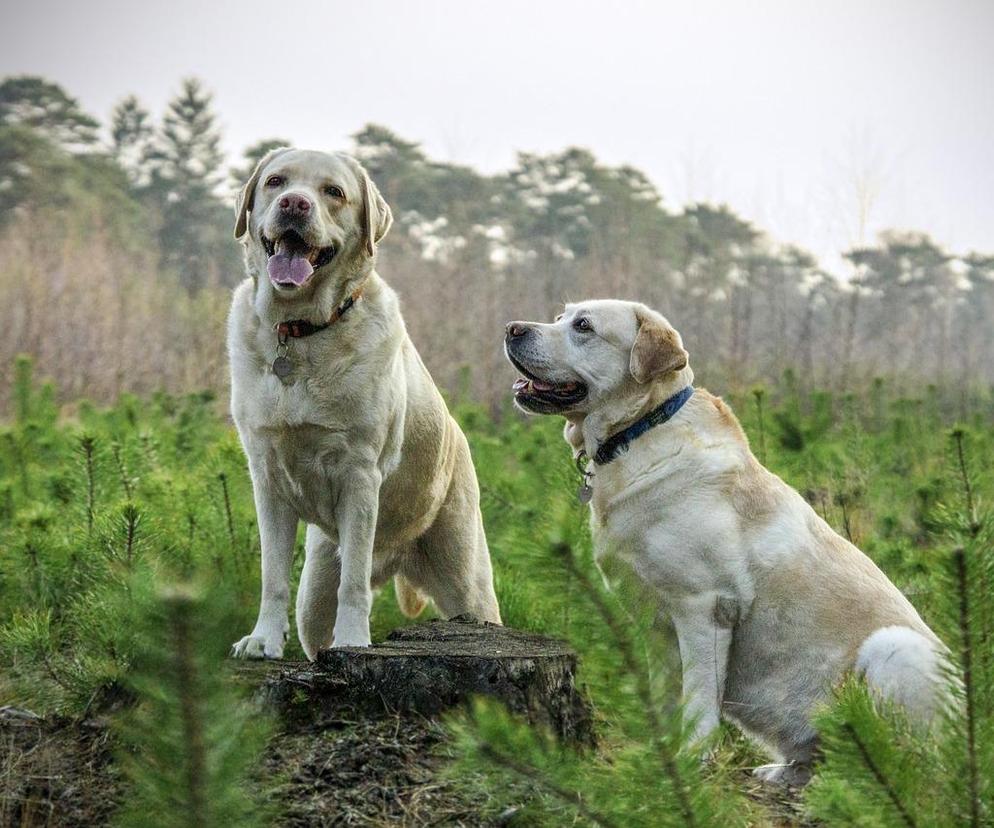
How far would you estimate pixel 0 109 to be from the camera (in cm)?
3734

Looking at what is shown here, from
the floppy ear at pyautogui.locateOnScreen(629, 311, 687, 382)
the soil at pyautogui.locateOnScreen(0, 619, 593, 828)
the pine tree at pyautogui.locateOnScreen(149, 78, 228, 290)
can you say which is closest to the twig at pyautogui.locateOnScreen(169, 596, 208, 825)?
the soil at pyautogui.locateOnScreen(0, 619, 593, 828)

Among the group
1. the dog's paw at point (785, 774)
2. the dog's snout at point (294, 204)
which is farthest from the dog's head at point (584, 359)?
the dog's paw at point (785, 774)

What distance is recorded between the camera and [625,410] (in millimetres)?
4090

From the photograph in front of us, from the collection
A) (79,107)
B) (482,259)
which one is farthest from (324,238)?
(79,107)

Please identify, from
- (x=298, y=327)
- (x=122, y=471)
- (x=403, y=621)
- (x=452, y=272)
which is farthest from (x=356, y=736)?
(x=452, y=272)

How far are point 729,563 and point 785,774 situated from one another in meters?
0.65

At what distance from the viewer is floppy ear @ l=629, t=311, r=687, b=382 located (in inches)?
156

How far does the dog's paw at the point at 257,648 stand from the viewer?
3800 millimetres

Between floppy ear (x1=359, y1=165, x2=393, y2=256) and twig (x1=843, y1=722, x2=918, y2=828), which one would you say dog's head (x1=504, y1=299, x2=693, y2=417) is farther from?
twig (x1=843, y1=722, x2=918, y2=828)

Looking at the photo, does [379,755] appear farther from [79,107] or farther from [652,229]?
[79,107]

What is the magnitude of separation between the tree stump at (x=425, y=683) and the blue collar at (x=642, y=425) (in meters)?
1.05

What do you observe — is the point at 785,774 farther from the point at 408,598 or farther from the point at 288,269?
the point at 288,269

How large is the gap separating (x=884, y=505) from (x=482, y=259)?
54.5ft

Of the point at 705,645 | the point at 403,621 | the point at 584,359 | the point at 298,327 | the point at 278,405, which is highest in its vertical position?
the point at 298,327
